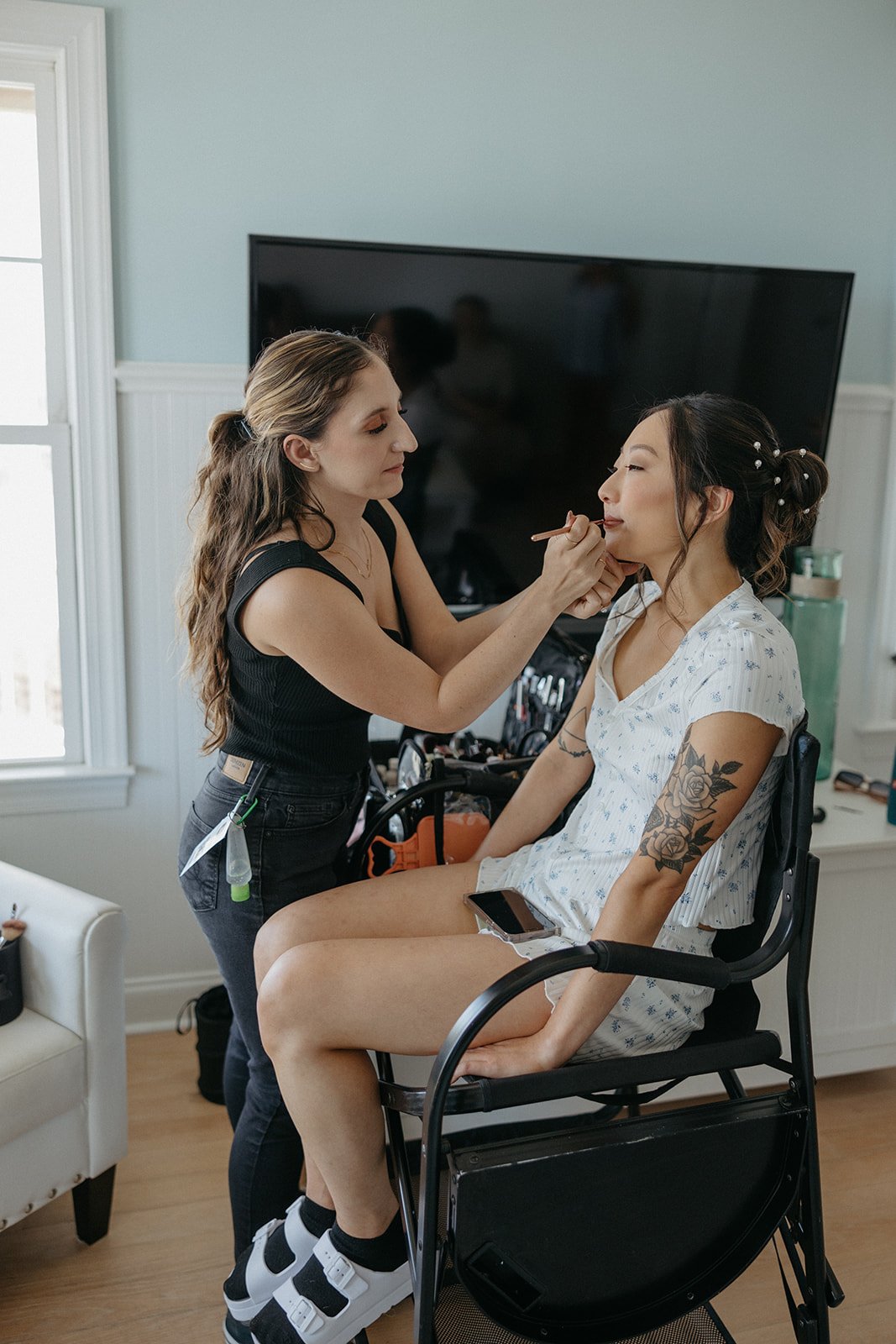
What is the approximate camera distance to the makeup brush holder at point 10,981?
6.14 ft

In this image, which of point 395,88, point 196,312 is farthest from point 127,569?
point 395,88

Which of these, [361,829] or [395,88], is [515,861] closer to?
[361,829]

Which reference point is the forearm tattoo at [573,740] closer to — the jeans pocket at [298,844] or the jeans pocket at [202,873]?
the jeans pocket at [298,844]

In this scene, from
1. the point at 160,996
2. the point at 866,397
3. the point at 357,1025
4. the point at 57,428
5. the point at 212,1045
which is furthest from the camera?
the point at 866,397

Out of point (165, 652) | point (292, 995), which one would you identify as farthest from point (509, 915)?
point (165, 652)

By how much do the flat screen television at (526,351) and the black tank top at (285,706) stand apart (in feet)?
3.20

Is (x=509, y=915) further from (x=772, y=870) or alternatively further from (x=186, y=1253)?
(x=186, y=1253)

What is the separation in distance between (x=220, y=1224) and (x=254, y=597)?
1209 millimetres

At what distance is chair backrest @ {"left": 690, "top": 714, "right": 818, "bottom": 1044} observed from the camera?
4.56ft

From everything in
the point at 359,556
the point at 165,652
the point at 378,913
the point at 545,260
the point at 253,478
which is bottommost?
the point at 378,913

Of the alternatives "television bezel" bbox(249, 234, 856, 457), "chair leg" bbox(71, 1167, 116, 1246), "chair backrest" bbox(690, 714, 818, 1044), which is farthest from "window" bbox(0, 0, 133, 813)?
"chair backrest" bbox(690, 714, 818, 1044)

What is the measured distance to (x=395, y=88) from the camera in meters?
2.43

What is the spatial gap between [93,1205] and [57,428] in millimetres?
1565

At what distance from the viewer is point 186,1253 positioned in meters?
1.92
